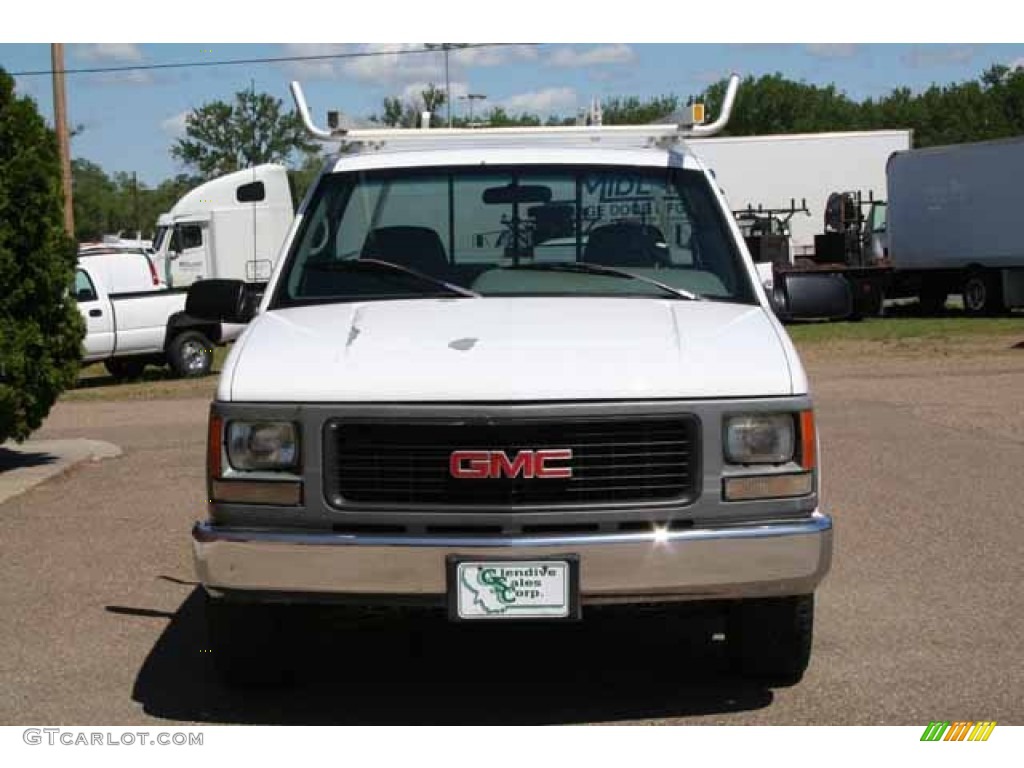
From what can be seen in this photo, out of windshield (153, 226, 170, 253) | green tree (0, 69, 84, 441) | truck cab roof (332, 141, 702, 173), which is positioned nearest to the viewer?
truck cab roof (332, 141, 702, 173)

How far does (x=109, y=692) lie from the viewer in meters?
5.76

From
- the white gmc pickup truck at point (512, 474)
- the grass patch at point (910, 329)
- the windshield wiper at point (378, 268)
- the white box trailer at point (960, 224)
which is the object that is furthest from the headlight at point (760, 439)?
the white box trailer at point (960, 224)

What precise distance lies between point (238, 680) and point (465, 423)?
145cm

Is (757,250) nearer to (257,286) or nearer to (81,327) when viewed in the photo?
(81,327)

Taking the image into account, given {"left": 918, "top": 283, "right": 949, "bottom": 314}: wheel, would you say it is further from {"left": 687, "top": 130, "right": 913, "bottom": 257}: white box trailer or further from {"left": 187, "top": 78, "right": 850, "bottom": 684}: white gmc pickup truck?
{"left": 187, "top": 78, "right": 850, "bottom": 684}: white gmc pickup truck

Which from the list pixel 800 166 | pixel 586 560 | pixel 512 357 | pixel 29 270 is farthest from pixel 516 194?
pixel 800 166

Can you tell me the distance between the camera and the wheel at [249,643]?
213 inches

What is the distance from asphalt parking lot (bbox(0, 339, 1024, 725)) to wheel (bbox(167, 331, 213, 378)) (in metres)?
11.1

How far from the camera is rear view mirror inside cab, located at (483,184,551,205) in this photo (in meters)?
6.49

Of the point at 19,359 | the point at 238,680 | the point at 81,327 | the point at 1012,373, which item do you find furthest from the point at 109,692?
the point at 1012,373

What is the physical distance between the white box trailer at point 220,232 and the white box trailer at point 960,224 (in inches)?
512

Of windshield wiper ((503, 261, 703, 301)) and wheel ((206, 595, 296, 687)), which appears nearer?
wheel ((206, 595, 296, 687))

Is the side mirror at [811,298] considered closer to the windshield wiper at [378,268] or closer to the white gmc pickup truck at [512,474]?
the white gmc pickup truck at [512,474]

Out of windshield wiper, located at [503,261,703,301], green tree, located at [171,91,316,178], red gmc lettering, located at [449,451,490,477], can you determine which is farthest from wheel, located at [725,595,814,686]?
green tree, located at [171,91,316,178]
